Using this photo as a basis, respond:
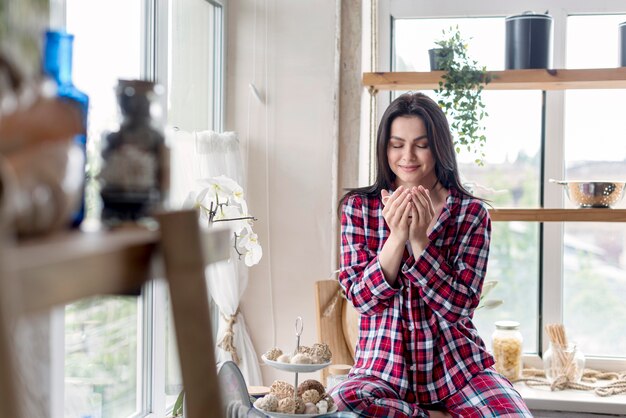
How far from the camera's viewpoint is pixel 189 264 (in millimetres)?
682

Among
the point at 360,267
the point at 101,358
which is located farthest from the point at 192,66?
the point at 101,358

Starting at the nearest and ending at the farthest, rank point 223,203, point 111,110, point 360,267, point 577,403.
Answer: point 111,110 < point 223,203 < point 360,267 < point 577,403

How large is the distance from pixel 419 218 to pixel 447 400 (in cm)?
47

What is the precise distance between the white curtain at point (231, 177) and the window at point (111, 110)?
101mm

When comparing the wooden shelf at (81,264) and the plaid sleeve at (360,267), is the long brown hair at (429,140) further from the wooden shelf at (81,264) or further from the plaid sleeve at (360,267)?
the wooden shelf at (81,264)

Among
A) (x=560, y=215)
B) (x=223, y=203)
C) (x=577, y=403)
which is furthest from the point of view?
(x=560, y=215)

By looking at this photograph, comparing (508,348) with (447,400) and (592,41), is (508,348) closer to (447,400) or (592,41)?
(447,400)

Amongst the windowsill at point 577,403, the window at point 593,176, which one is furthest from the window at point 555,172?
the windowsill at point 577,403

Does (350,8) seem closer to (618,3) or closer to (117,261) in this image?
(618,3)

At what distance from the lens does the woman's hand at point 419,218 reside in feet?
6.59

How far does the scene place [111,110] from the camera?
1710 millimetres

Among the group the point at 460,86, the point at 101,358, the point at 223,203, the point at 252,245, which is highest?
the point at 460,86

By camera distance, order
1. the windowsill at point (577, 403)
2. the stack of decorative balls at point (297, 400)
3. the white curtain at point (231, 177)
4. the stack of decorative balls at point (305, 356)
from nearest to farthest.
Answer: the stack of decorative balls at point (297, 400)
the stack of decorative balls at point (305, 356)
the white curtain at point (231, 177)
the windowsill at point (577, 403)

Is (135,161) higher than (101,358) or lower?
higher
